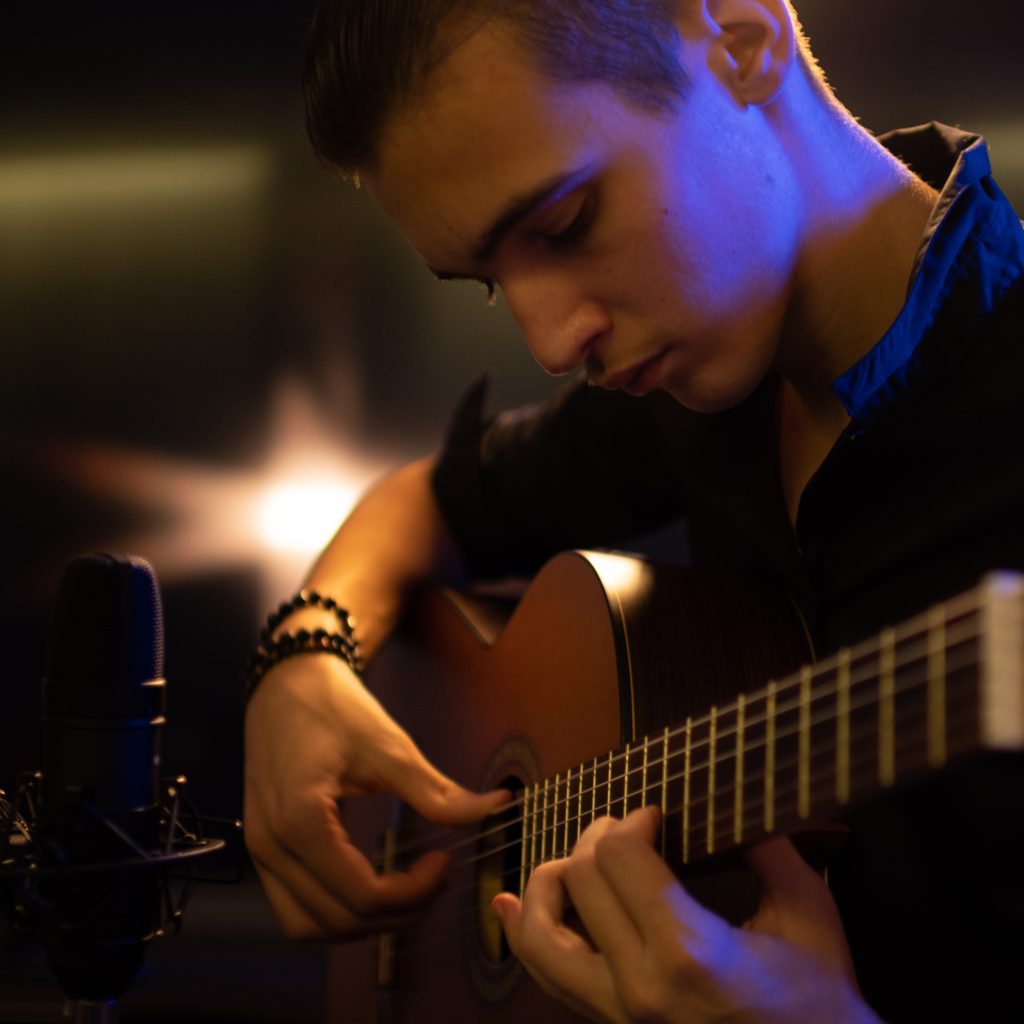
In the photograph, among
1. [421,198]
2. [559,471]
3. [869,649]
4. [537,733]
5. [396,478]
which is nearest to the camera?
[869,649]

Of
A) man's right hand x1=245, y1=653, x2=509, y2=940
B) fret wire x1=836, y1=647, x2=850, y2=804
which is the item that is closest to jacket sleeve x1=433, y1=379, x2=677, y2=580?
man's right hand x1=245, y1=653, x2=509, y2=940

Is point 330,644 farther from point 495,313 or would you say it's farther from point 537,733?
point 495,313

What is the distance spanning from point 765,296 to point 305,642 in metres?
0.64

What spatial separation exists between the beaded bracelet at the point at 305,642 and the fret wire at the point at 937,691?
826 millimetres

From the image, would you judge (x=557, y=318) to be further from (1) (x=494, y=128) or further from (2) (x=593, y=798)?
(2) (x=593, y=798)

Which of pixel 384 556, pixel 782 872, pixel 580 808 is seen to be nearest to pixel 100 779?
pixel 580 808

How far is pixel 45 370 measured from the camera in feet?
5.24

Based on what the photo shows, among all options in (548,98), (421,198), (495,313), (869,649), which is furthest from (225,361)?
(869,649)

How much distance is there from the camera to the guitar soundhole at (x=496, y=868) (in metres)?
0.96

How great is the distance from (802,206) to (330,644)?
2.21 ft

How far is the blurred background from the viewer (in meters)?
1.57

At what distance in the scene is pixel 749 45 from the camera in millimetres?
864

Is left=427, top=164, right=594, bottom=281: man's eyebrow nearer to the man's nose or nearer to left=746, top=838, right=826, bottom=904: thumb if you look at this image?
the man's nose

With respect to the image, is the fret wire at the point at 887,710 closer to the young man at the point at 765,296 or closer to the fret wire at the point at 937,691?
the fret wire at the point at 937,691
